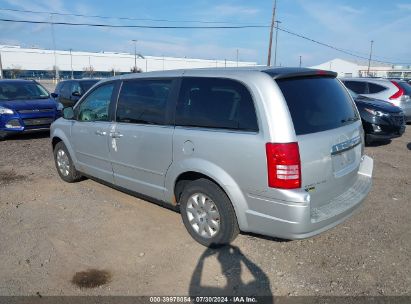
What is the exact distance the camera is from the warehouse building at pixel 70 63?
88.4m

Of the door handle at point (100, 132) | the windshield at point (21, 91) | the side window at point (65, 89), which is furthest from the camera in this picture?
the side window at point (65, 89)

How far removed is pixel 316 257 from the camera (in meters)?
3.62

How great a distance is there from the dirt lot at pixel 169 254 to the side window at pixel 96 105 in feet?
3.86

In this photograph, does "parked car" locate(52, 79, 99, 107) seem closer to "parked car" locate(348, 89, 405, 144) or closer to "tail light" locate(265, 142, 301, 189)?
"parked car" locate(348, 89, 405, 144)

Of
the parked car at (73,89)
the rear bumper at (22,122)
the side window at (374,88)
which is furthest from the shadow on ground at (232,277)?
the parked car at (73,89)

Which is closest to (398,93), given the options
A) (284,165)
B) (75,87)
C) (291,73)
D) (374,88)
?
(374,88)

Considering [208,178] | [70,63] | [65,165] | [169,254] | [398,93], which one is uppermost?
[70,63]

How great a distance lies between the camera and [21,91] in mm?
10445

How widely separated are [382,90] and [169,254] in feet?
32.2

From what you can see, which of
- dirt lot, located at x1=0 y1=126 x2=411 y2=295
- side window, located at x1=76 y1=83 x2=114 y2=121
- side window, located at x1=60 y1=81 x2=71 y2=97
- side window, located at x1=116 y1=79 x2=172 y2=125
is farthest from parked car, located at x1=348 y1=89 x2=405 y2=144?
side window, located at x1=60 y1=81 x2=71 y2=97

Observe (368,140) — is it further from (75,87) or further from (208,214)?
(75,87)

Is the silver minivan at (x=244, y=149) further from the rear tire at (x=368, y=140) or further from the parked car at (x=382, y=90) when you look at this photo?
the parked car at (x=382, y=90)

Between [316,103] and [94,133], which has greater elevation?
[316,103]

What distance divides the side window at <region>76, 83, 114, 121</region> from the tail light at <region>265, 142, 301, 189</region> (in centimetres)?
263
